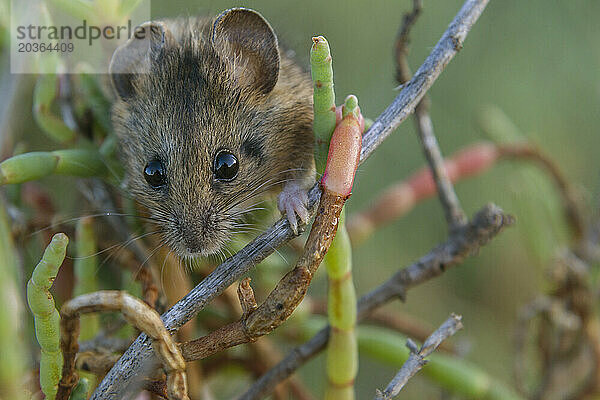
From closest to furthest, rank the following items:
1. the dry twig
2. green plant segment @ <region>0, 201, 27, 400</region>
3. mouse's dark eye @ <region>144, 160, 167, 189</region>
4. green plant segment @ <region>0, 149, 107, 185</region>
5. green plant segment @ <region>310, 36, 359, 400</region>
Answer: green plant segment @ <region>0, 201, 27, 400</region> < the dry twig < green plant segment @ <region>310, 36, 359, 400</region> < green plant segment @ <region>0, 149, 107, 185</region> < mouse's dark eye @ <region>144, 160, 167, 189</region>

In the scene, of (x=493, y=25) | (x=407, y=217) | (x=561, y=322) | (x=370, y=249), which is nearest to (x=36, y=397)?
(x=561, y=322)

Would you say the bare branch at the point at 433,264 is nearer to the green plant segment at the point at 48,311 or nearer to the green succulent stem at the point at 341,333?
the green succulent stem at the point at 341,333

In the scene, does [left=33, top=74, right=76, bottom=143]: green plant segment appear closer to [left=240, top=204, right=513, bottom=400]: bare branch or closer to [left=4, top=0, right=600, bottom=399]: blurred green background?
[left=240, top=204, right=513, bottom=400]: bare branch

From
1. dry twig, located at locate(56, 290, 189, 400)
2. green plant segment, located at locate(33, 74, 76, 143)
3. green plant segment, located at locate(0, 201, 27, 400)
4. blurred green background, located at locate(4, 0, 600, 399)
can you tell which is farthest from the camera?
blurred green background, located at locate(4, 0, 600, 399)

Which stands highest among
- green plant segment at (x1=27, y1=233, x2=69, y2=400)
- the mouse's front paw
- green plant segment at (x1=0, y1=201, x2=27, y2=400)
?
the mouse's front paw

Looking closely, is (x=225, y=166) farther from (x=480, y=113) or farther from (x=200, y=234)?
(x=480, y=113)

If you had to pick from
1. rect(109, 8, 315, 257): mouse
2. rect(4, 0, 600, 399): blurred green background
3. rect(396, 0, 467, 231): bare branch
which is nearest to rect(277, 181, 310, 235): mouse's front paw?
rect(109, 8, 315, 257): mouse

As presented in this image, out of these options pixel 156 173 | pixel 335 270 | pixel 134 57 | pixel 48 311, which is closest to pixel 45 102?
pixel 134 57
